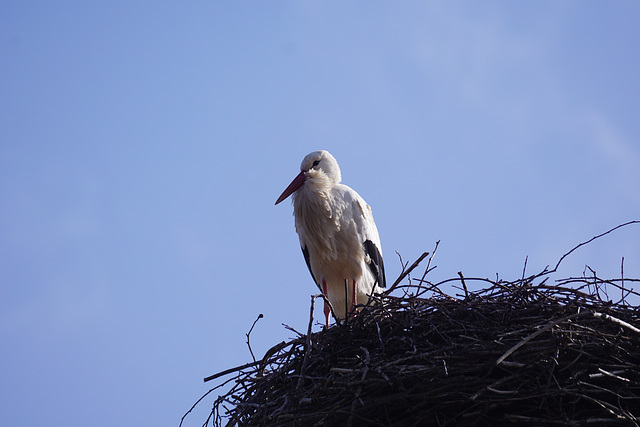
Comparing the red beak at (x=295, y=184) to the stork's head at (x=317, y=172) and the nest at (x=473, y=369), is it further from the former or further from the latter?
the nest at (x=473, y=369)

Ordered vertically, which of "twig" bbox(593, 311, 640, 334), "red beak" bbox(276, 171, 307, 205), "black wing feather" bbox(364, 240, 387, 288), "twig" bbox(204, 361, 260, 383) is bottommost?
"twig" bbox(593, 311, 640, 334)

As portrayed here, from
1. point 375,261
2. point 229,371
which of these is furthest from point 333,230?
point 229,371

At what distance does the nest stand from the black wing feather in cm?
158

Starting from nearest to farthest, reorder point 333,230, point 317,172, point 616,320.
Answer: point 616,320
point 333,230
point 317,172

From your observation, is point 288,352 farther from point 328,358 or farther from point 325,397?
point 325,397

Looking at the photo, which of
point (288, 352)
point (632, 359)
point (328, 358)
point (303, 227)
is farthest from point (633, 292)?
point (303, 227)

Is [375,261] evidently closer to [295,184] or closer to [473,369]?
[295,184]

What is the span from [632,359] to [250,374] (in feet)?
4.52

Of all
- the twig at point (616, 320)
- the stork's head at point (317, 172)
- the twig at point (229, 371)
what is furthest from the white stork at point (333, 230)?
the twig at point (616, 320)

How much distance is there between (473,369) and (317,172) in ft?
7.59

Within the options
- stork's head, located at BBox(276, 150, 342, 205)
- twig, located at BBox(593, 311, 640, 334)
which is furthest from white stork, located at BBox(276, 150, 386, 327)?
twig, located at BBox(593, 311, 640, 334)

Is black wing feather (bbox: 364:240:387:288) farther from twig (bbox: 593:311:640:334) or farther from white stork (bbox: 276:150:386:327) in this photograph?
twig (bbox: 593:311:640:334)

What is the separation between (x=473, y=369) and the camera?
2.06 m

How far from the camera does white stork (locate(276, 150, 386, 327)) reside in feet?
13.3
